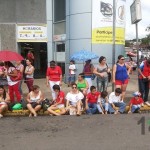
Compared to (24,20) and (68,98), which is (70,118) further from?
(24,20)

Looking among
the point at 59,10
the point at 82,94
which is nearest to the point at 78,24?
the point at 59,10

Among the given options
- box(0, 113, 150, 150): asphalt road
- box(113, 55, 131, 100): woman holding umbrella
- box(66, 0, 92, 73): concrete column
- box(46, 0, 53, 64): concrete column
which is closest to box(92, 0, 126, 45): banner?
box(66, 0, 92, 73): concrete column

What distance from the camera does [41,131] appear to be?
7883 millimetres

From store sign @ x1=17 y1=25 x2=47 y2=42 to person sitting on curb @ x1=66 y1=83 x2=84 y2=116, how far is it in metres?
10.3

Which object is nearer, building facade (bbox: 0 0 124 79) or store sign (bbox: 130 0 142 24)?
store sign (bbox: 130 0 142 24)

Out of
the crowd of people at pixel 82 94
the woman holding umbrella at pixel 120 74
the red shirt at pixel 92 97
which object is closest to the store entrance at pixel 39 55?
the crowd of people at pixel 82 94

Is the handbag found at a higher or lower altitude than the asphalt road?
higher

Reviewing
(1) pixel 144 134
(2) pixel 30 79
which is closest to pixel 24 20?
(2) pixel 30 79

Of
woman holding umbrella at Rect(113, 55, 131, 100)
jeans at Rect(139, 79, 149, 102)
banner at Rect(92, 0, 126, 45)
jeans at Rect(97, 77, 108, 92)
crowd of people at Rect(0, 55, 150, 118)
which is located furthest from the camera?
banner at Rect(92, 0, 126, 45)

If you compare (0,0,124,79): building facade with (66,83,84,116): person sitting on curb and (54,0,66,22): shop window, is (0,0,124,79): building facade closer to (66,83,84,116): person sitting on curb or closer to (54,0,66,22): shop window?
(54,0,66,22): shop window

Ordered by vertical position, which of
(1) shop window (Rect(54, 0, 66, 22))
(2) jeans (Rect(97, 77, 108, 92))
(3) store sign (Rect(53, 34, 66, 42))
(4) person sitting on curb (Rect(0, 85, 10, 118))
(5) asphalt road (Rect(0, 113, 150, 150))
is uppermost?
(1) shop window (Rect(54, 0, 66, 22))

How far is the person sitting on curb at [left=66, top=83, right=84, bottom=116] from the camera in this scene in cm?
978

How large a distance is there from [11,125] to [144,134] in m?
3.09

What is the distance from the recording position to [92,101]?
1009 cm
